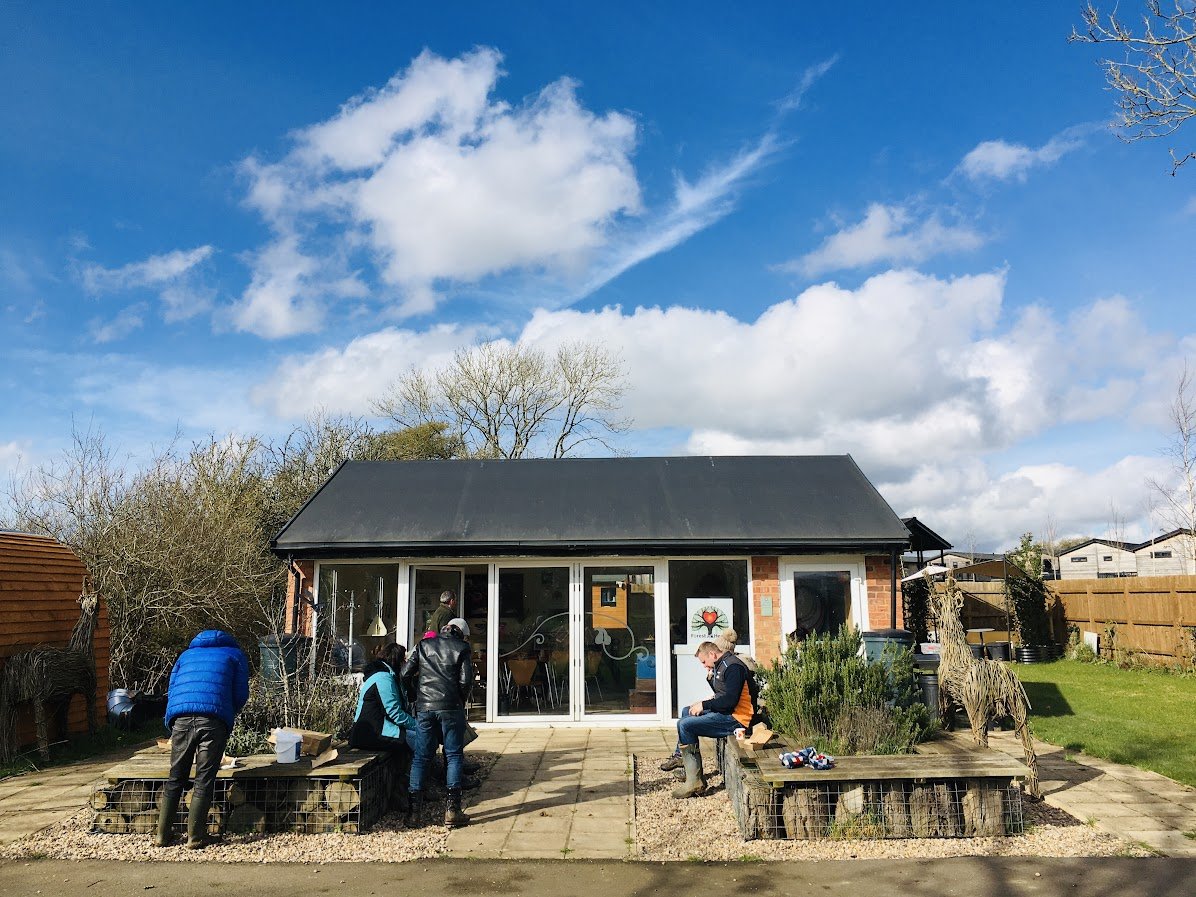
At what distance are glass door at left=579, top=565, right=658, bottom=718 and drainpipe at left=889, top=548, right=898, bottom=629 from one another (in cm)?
316

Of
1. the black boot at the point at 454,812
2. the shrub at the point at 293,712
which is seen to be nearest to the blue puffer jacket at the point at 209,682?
the shrub at the point at 293,712

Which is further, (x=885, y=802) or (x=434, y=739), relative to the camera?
(x=434, y=739)

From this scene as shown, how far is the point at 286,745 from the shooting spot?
254 inches

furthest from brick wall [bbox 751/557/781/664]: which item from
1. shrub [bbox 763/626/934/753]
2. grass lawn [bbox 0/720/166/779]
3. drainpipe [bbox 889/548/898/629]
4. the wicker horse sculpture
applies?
the wicker horse sculpture

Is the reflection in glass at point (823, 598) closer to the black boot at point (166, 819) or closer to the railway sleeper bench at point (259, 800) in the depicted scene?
the railway sleeper bench at point (259, 800)

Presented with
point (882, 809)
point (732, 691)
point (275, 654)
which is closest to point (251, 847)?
point (732, 691)

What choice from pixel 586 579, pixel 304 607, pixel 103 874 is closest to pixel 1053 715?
pixel 586 579

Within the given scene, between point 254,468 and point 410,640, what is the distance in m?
11.2

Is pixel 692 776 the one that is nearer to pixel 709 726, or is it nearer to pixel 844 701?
pixel 709 726

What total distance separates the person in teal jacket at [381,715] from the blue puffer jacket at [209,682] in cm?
96

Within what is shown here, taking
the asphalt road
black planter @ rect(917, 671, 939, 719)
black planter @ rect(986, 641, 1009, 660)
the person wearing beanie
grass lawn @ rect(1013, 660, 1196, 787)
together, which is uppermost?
the person wearing beanie

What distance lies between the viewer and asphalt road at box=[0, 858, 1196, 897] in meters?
5.15

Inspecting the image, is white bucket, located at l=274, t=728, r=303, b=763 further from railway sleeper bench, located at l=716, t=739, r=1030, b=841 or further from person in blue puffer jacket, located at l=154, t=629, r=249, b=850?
railway sleeper bench, located at l=716, t=739, r=1030, b=841

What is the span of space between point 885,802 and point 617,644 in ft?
18.4
